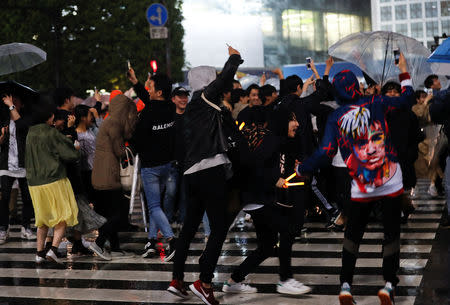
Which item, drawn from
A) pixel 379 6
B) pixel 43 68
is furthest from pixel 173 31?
pixel 379 6

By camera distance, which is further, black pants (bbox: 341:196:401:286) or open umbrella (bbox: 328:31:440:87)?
open umbrella (bbox: 328:31:440:87)

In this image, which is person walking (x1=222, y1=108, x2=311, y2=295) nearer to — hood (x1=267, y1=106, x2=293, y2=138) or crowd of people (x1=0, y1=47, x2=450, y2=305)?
crowd of people (x1=0, y1=47, x2=450, y2=305)

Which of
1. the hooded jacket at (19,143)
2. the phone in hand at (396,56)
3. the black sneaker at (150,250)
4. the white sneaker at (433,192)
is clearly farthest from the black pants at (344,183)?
the white sneaker at (433,192)

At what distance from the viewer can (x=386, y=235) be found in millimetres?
5820

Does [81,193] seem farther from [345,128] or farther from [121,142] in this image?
[345,128]

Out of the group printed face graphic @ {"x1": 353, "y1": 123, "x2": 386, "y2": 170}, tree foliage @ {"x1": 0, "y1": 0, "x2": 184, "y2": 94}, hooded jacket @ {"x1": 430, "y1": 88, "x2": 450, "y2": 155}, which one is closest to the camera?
printed face graphic @ {"x1": 353, "y1": 123, "x2": 386, "y2": 170}

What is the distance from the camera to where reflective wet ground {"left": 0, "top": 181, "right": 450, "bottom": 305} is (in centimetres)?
655

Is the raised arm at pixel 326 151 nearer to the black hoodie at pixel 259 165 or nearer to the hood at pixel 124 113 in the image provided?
the black hoodie at pixel 259 165

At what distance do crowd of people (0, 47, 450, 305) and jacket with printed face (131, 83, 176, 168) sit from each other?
0.01 m

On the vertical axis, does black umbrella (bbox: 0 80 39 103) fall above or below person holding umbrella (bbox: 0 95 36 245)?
above

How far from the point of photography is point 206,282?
6.17 metres

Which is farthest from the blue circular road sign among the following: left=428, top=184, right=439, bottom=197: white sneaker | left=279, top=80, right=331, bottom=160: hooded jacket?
left=279, top=80, right=331, bottom=160: hooded jacket

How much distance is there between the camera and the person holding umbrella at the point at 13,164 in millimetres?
10484

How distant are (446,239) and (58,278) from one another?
4696 mm
